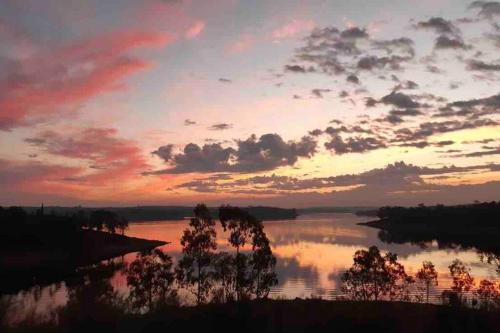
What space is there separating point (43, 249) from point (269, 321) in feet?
406

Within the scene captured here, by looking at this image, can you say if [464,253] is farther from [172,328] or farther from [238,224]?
[172,328]

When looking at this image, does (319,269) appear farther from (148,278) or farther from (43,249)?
(43,249)

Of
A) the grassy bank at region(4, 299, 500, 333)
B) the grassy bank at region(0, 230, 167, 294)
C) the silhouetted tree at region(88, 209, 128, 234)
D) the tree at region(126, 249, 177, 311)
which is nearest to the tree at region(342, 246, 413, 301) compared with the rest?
the tree at region(126, 249, 177, 311)

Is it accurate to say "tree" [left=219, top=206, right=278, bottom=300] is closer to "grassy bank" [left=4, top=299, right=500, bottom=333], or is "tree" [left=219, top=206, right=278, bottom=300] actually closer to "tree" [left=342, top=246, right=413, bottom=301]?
"tree" [left=342, top=246, right=413, bottom=301]

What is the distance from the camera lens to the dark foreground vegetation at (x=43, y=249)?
4235 inches

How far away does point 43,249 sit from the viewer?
13075 centimetres

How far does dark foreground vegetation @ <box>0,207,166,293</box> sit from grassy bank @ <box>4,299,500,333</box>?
81.9 metres

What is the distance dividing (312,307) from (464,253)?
119848 mm

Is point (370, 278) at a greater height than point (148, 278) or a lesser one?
lesser

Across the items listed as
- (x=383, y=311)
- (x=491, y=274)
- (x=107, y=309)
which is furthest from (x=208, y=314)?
(x=491, y=274)

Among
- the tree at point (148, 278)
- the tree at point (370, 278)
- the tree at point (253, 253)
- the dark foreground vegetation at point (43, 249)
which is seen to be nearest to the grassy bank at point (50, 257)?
the dark foreground vegetation at point (43, 249)

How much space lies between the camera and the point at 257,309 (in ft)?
80.9

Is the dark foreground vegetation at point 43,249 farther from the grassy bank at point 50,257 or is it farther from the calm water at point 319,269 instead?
the calm water at point 319,269

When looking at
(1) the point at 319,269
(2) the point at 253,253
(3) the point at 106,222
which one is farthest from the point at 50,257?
(2) the point at 253,253
